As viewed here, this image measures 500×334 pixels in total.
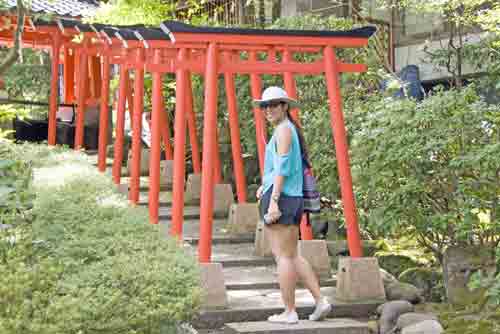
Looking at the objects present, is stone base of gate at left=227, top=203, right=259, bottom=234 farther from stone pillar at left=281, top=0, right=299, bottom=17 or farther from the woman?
stone pillar at left=281, top=0, right=299, bottom=17

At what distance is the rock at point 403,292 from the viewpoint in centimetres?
1029

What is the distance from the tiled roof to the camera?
18484 millimetres

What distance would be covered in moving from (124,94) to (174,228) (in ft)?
15.7

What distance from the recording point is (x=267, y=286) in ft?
34.9

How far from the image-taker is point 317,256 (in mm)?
11078

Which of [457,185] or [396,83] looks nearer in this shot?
[457,185]

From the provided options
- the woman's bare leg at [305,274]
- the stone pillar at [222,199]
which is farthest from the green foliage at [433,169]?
the stone pillar at [222,199]

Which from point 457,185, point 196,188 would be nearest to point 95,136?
point 196,188

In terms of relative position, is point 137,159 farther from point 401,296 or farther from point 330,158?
point 401,296

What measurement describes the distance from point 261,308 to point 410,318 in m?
1.46

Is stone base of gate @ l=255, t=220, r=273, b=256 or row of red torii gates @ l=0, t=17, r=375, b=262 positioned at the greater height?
row of red torii gates @ l=0, t=17, r=375, b=262

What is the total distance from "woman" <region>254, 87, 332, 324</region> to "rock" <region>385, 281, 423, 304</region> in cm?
160

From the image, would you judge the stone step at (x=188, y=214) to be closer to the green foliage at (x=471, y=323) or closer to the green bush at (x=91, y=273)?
the green foliage at (x=471, y=323)

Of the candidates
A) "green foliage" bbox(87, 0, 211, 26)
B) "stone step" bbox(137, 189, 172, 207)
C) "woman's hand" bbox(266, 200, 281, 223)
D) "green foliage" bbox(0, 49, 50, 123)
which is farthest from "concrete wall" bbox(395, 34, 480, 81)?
"woman's hand" bbox(266, 200, 281, 223)
